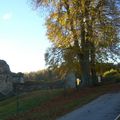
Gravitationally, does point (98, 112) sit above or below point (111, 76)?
below

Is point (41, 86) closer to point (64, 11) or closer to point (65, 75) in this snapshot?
point (65, 75)

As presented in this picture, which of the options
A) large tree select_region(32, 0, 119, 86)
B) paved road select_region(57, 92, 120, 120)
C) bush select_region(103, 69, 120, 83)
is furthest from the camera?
bush select_region(103, 69, 120, 83)

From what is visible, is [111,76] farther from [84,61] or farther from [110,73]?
[84,61]

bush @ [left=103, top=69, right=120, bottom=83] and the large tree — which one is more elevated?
the large tree

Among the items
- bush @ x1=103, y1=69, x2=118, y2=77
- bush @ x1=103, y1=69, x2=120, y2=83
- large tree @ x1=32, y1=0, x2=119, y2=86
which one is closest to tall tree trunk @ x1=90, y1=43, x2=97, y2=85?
large tree @ x1=32, y1=0, x2=119, y2=86

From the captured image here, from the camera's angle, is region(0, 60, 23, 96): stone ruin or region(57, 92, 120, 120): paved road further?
region(0, 60, 23, 96): stone ruin

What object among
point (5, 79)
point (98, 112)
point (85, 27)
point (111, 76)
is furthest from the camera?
point (111, 76)

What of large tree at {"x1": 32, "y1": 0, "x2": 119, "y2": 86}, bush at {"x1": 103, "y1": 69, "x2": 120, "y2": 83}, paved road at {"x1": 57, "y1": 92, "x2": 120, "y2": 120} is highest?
large tree at {"x1": 32, "y1": 0, "x2": 119, "y2": 86}

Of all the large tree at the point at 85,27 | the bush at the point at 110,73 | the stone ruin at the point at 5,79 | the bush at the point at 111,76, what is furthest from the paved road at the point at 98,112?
the bush at the point at 110,73

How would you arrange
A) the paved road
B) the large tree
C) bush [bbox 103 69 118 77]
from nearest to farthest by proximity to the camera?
1. the paved road
2. the large tree
3. bush [bbox 103 69 118 77]

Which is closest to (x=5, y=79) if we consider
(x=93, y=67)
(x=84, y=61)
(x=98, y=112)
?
(x=93, y=67)

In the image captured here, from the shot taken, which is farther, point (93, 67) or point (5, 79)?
point (5, 79)

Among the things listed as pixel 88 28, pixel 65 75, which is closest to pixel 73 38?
pixel 88 28

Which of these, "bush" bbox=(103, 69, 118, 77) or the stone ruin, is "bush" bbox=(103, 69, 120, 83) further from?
the stone ruin
